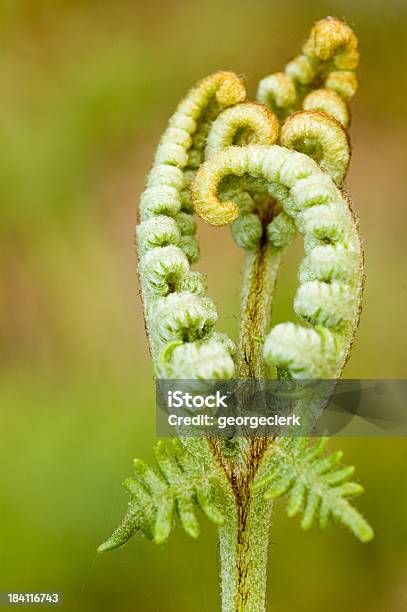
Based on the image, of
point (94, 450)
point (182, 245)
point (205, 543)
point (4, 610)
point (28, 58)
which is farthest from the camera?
point (28, 58)

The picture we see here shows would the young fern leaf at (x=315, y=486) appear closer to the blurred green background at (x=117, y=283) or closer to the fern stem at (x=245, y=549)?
the fern stem at (x=245, y=549)

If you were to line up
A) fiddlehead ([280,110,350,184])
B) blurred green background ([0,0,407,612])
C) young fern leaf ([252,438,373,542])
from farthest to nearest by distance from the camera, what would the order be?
blurred green background ([0,0,407,612]) < fiddlehead ([280,110,350,184]) < young fern leaf ([252,438,373,542])

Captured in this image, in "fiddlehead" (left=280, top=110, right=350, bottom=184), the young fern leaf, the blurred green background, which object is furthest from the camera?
the blurred green background

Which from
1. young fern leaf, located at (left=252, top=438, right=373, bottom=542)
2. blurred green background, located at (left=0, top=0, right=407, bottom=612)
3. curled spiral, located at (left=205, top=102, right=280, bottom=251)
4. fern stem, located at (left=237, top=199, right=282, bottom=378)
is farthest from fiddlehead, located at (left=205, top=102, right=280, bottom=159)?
blurred green background, located at (left=0, top=0, right=407, bottom=612)

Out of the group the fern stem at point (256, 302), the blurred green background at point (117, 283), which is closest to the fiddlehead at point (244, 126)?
the fern stem at point (256, 302)

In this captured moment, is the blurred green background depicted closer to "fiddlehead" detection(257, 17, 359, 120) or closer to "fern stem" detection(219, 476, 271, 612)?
"fern stem" detection(219, 476, 271, 612)

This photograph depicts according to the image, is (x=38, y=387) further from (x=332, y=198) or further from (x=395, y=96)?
(x=332, y=198)

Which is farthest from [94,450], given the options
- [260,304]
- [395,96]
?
[395,96]
